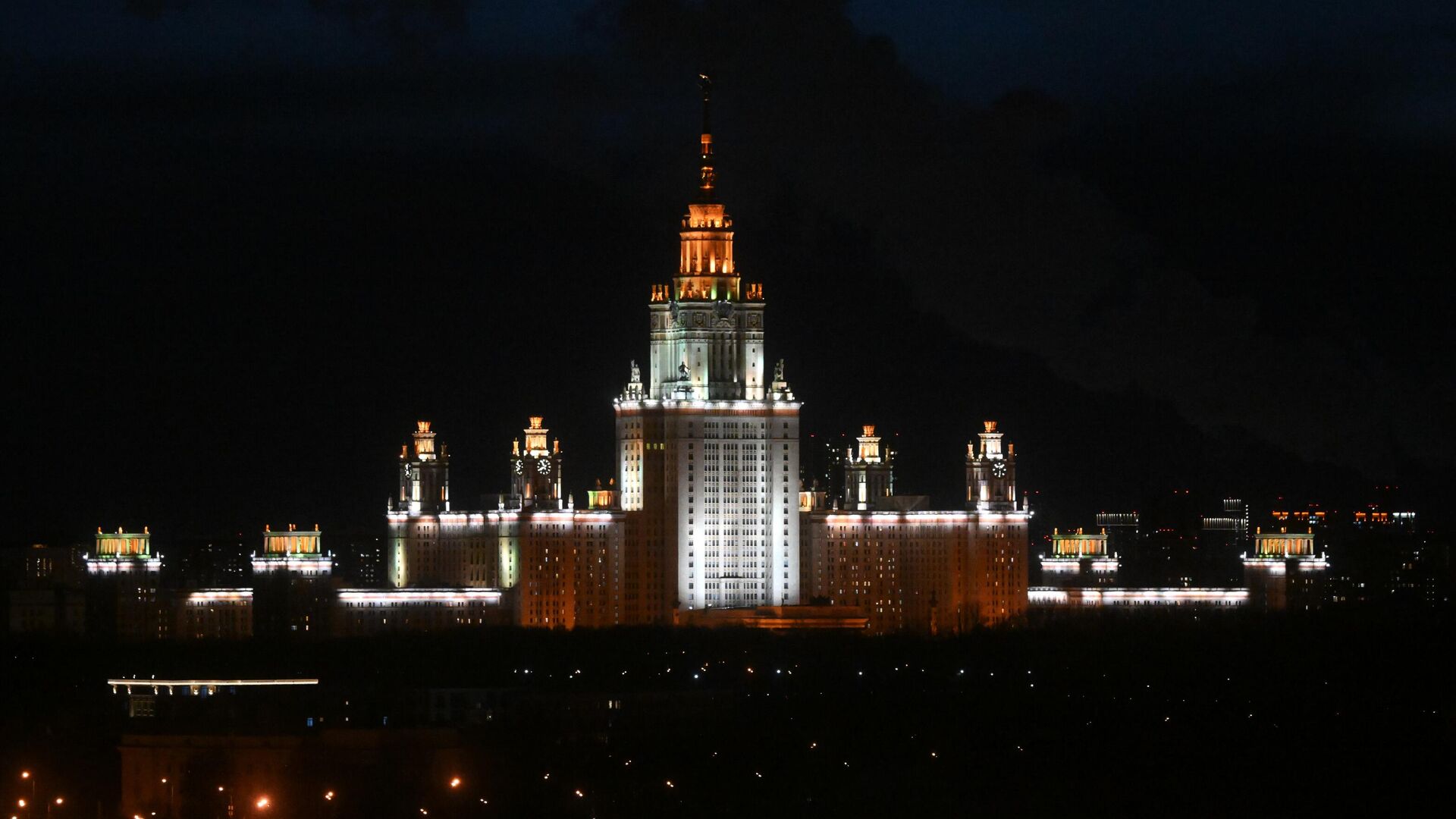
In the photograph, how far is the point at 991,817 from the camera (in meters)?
129

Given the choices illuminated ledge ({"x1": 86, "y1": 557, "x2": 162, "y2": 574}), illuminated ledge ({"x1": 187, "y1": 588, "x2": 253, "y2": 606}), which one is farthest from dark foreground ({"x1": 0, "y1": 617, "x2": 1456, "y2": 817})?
illuminated ledge ({"x1": 86, "y1": 557, "x2": 162, "y2": 574})

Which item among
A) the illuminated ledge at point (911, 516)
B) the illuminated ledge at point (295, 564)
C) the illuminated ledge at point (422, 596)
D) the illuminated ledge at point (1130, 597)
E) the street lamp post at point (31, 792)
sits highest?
the illuminated ledge at point (911, 516)

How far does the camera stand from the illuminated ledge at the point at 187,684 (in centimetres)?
15800

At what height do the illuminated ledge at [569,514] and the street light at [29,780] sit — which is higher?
the illuminated ledge at [569,514]

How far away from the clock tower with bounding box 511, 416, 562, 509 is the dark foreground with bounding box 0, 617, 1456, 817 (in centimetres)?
981

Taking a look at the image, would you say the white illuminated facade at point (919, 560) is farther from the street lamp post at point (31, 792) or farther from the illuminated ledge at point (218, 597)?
the street lamp post at point (31, 792)

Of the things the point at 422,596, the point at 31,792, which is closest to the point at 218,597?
the point at 422,596

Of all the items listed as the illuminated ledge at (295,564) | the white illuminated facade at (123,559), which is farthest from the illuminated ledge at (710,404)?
the white illuminated facade at (123,559)

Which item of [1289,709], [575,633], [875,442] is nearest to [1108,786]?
[1289,709]

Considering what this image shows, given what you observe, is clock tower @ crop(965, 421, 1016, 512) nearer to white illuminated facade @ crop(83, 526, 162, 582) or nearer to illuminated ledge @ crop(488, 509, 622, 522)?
illuminated ledge @ crop(488, 509, 622, 522)

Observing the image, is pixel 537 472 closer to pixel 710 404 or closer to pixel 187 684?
pixel 710 404

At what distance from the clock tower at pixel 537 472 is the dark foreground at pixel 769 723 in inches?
386

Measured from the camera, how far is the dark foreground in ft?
426

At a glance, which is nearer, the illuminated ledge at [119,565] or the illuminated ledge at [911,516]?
the illuminated ledge at [911,516]
